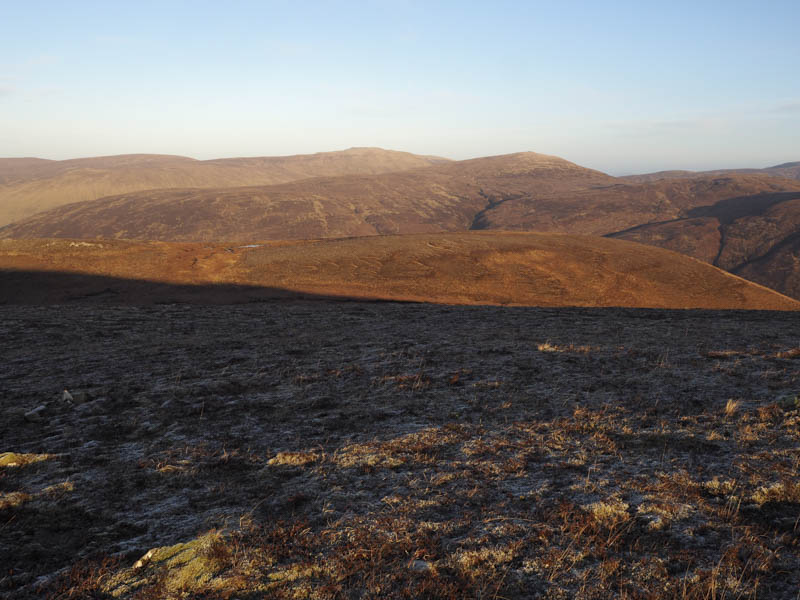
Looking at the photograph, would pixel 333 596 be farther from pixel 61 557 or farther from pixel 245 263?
pixel 245 263

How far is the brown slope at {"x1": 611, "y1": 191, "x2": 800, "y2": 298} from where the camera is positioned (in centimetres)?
10462

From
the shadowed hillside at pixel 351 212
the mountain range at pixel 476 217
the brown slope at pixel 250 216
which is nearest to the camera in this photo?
the mountain range at pixel 476 217

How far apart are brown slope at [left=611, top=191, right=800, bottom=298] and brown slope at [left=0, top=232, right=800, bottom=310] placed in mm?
65394

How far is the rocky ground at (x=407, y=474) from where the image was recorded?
4.41m

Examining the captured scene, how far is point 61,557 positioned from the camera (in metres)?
4.71

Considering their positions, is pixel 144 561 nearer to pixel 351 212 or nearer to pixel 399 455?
pixel 399 455

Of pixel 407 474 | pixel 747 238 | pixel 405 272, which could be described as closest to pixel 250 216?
pixel 405 272

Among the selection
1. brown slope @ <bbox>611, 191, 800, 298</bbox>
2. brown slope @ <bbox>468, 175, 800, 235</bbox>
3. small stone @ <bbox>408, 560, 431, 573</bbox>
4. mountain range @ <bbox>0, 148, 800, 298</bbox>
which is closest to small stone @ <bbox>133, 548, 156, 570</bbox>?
small stone @ <bbox>408, 560, 431, 573</bbox>

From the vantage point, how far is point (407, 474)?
21.0 feet

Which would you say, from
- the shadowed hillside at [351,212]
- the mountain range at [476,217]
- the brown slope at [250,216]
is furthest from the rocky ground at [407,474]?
the shadowed hillside at [351,212]

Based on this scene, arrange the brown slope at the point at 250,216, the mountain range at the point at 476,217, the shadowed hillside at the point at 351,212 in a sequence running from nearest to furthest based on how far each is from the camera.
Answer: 1. the mountain range at the point at 476,217
2. the brown slope at the point at 250,216
3. the shadowed hillside at the point at 351,212

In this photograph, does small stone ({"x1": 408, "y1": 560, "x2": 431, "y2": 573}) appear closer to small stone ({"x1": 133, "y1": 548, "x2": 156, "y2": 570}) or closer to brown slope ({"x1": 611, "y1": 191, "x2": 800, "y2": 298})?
small stone ({"x1": 133, "y1": 548, "x2": 156, "y2": 570})

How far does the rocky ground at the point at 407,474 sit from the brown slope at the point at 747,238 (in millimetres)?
109810

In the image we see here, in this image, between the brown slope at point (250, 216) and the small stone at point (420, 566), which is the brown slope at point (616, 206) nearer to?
the brown slope at point (250, 216)
